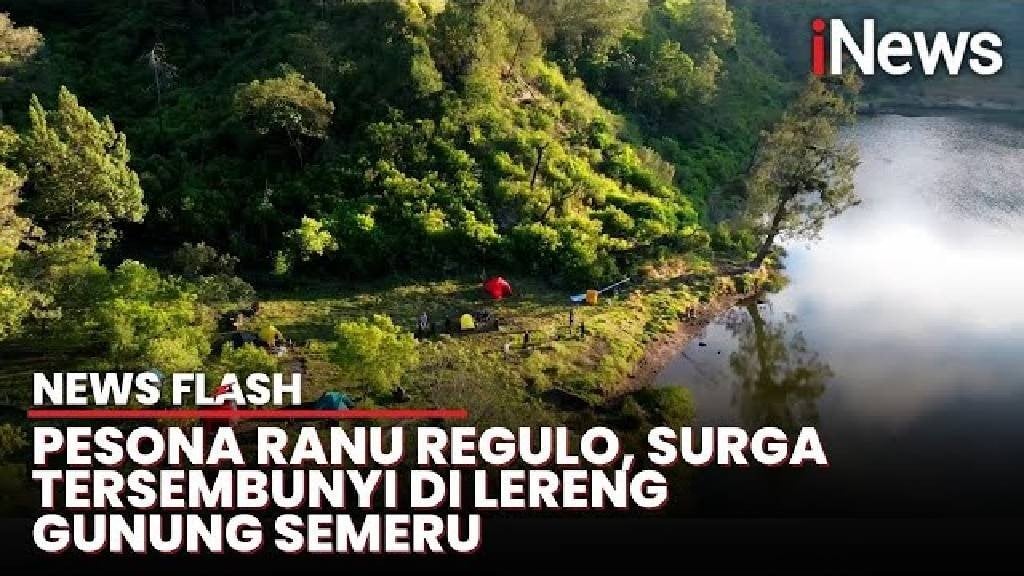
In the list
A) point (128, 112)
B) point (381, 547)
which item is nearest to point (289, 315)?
point (381, 547)

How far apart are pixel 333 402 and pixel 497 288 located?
14.1m

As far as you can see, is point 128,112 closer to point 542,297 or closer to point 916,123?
point 542,297

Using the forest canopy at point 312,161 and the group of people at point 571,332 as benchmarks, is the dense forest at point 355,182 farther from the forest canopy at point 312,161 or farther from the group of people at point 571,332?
the group of people at point 571,332

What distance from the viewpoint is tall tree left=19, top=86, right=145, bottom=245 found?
38594 millimetres

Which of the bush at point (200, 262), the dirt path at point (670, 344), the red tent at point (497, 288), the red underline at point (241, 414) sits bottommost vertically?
the red underline at point (241, 414)

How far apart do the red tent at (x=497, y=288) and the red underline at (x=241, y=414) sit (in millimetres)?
12230

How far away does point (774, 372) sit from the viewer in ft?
141

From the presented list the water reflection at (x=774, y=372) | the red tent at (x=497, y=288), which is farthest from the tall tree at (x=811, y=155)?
the red tent at (x=497, y=288)

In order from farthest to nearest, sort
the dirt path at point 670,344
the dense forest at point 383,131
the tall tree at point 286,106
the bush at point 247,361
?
1. the dense forest at point 383,131
2. the tall tree at point 286,106
3. the dirt path at point 670,344
4. the bush at point 247,361

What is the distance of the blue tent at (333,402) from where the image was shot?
3438cm

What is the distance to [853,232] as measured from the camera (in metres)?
61.9

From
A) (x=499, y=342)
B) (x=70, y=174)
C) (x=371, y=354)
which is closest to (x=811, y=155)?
(x=499, y=342)

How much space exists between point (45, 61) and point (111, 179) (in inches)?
875

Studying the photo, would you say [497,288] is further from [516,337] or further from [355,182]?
[355,182]
